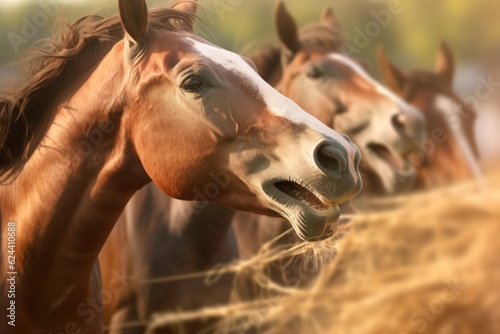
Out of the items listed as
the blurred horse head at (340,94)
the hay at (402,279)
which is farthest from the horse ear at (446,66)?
the blurred horse head at (340,94)

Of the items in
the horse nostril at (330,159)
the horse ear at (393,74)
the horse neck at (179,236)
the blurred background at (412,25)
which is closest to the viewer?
the horse nostril at (330,159)

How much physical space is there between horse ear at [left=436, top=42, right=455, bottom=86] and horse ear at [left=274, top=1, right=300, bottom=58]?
4.75 feet

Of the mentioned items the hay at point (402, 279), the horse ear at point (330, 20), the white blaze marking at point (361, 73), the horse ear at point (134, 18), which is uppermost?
the horse ear at point (134, 18)

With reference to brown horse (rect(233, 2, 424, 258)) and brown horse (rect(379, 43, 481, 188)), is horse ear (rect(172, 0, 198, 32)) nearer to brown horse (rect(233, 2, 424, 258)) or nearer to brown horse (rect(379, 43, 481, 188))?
brown horse (rect(233, 2, 424, 258))

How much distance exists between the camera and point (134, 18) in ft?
5.75

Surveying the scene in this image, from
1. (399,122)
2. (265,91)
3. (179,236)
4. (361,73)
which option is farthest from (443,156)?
(265,91)

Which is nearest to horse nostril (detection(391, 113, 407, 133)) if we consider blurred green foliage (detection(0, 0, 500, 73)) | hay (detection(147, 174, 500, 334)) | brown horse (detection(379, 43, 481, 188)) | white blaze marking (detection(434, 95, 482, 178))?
hay (detection(147, 174, 500, 334))

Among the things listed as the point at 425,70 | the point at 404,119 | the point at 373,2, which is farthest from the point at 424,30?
the point at 404,119

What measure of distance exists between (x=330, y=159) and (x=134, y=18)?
22.1 inches

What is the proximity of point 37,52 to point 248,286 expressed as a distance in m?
1.22

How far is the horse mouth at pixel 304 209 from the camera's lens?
1578mm

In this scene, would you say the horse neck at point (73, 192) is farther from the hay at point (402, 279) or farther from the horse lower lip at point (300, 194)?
the hay at point (402, 279)

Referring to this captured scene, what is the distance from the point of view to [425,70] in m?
4.41

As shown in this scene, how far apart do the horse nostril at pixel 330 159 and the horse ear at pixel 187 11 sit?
0.56 meters
